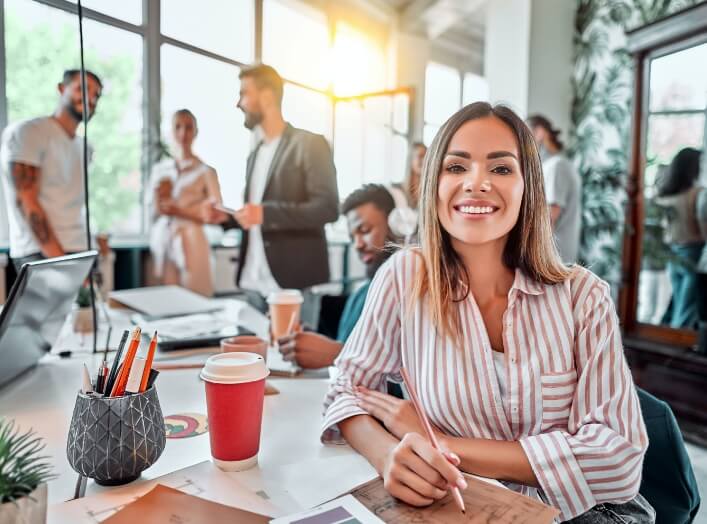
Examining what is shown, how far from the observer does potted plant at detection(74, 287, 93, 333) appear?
1.54 m

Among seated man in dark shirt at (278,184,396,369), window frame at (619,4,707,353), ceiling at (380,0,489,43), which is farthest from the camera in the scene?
ceiling at (380,0,489,43)

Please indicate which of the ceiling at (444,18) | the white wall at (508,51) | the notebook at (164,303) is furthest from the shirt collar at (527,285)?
the white wall at (508,51)

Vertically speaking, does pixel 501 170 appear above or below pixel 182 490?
above

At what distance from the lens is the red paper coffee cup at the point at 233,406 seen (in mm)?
675

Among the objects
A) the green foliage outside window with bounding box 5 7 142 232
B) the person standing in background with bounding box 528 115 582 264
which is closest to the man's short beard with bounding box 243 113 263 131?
the green foliage outside window with bounding box 5 7 142 232

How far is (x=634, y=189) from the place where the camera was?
106 inches

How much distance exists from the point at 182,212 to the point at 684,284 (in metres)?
2.36

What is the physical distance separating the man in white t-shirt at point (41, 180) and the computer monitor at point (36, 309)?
72 cm

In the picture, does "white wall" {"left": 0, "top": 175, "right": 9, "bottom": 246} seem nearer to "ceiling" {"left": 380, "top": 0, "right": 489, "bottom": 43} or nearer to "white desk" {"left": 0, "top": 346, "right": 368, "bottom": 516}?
"white desk" {"left": 0, "top": 346, "right": 368, "bottom": 516}

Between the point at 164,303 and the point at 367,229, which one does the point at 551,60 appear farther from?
the point at 164,303

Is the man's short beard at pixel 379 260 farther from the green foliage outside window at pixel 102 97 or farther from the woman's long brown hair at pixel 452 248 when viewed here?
the green foliage outside window at pixel 102 97

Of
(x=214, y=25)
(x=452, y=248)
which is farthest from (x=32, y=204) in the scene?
(x=452, y=248)

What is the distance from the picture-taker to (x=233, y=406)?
68cm

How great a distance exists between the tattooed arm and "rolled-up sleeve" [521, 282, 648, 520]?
1.96 m
